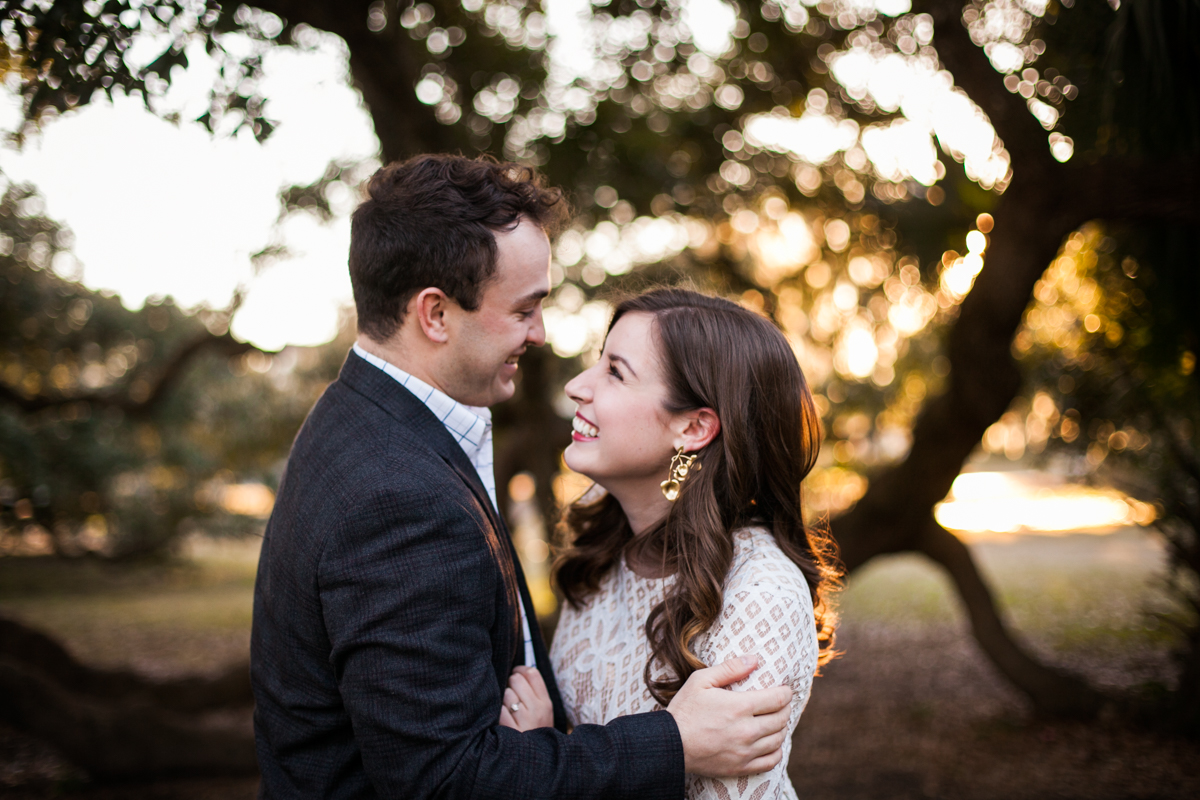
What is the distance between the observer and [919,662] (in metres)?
8.33

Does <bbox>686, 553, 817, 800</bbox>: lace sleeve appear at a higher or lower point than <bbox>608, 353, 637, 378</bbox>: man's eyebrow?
lower

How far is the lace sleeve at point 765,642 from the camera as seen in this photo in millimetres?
1707

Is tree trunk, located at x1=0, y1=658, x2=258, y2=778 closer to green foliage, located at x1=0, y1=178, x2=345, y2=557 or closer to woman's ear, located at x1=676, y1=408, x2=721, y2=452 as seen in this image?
green foliage, located at x1=0, y1=178, x2=345, y2=557

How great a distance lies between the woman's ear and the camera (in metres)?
2.08

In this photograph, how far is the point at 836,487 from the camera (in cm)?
942

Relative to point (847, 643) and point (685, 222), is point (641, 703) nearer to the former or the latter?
point (685, 222)

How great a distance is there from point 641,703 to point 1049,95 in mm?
4440

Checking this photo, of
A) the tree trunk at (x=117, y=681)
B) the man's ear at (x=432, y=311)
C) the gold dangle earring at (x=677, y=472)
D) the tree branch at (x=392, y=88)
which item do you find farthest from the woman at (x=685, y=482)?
the tree trunk at (x=117, y=681)

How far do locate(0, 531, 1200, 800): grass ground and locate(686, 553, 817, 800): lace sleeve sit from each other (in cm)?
394

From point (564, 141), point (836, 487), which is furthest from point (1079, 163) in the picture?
point (836, 487)

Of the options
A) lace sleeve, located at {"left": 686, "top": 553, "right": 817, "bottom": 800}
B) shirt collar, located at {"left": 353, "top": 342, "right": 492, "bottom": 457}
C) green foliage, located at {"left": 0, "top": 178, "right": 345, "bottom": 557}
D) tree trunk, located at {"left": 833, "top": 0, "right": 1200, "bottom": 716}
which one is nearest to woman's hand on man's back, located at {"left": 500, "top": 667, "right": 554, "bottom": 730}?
lace sleeve, located at {"left": 686, "top": 553, "right": 817, "bottom": 800}

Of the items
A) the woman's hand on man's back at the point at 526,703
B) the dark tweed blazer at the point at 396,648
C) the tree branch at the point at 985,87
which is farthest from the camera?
the tree branch at the point at 985,87

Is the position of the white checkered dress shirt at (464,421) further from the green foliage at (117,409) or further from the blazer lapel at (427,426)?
the green foliage at (117,409)

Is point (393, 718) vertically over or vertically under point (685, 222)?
under
